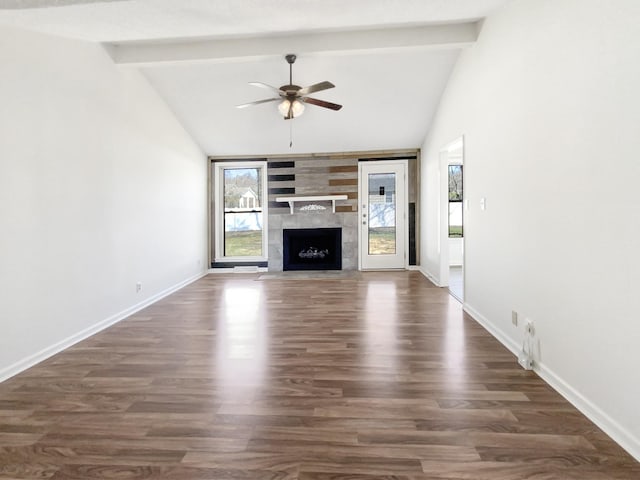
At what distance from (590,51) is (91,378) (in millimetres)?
3613

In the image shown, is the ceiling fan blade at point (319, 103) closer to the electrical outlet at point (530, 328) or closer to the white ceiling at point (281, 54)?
the white ceiling at point (281, 54)

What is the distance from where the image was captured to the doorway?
17.1ft

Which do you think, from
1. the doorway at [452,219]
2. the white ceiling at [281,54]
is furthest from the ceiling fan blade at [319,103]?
the doorway at [452,219]

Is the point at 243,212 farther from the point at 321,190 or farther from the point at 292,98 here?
the point at 292,98

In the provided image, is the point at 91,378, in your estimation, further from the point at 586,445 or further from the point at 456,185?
the point at 456,185

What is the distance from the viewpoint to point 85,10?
2508mm

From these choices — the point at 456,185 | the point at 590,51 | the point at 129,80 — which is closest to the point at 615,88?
the point at 590,51

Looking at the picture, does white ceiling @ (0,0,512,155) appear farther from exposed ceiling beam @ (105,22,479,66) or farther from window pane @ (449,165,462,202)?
window pane @ (449,165,462,202)

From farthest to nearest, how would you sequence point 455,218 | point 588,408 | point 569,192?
point 455,218, point 569,192, point 588,408

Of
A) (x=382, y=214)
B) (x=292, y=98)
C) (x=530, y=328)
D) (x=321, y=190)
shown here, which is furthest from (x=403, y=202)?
(x=530, y=328)

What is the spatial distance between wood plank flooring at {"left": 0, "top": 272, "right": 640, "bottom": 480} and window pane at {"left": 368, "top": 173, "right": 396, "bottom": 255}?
3572mm

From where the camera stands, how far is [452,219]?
25.9ft

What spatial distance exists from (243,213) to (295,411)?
553 cm

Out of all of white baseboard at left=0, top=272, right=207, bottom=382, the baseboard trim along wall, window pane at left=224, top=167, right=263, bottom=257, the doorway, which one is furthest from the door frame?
the baseboard trim along wall
